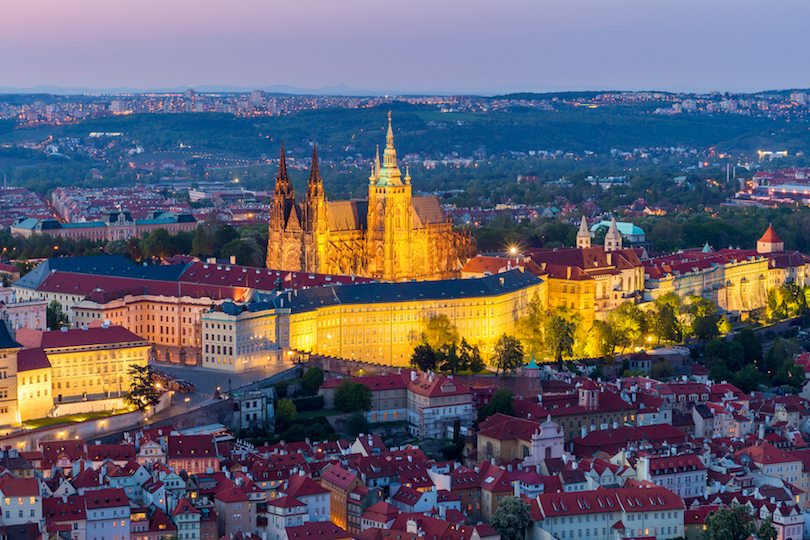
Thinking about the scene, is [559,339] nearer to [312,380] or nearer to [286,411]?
[312,380]

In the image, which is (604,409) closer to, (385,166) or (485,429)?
(485,429)

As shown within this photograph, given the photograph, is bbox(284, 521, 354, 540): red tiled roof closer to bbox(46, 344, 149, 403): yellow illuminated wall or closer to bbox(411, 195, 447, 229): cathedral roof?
bbox(46, 344, 149, 403): yellow illuminated wall

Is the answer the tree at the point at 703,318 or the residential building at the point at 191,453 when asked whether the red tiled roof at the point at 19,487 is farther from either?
the tree at the point at 703,318

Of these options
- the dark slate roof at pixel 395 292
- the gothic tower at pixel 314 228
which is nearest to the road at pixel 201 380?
the dark slate roof at pixel 395 292

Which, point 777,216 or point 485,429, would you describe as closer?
point 485,429

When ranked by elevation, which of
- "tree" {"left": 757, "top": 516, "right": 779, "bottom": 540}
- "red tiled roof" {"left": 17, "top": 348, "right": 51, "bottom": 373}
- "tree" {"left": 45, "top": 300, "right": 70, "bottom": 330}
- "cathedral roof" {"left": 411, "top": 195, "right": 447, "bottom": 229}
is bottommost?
"tree" {"left": 757, "top": 516, "right": 779, "bottom": 540}

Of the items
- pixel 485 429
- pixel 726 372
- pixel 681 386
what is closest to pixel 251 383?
pixel 485 429

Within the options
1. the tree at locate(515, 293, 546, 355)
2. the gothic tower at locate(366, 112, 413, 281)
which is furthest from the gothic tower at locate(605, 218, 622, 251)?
the tree at locate(515, 293, 546, 355)
